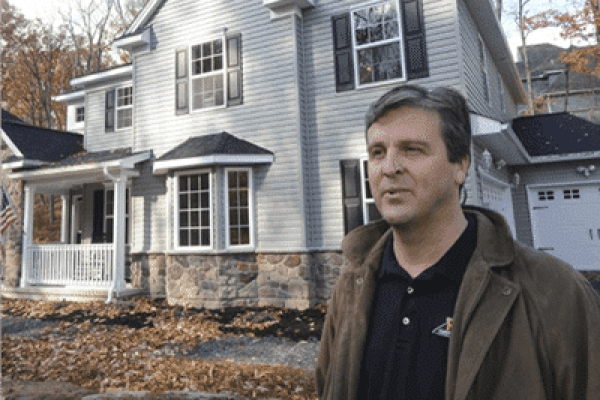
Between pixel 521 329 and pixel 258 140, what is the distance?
7.83 meters

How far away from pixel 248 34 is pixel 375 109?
8.45 meters

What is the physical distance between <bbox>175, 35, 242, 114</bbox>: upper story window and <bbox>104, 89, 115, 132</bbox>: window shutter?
311 centimetres

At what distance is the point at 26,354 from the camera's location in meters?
5.00

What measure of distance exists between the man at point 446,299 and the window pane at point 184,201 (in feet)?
25.8

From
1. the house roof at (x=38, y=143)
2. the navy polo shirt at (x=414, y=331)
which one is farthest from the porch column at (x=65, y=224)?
the navy polo shirt at (x=414, y=331)

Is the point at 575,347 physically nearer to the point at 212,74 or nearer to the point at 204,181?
the point at 204,181

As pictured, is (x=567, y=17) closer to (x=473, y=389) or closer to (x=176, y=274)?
(x=176, y=274)

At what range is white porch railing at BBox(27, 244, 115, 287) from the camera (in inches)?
362

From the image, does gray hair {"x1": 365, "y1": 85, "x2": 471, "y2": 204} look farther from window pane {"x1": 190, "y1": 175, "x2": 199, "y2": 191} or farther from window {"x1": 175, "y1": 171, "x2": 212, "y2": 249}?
window pane {"x1": 190, "y1": 175, "x2": 199, "y2": 191}

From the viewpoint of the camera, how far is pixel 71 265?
9.52 meters

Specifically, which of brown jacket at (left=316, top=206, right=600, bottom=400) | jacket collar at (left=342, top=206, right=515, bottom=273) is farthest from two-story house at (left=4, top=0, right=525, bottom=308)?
brown jacket at (left=316, top=206, right=600, bottom=400)

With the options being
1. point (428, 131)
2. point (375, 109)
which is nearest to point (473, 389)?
point (428, 131)

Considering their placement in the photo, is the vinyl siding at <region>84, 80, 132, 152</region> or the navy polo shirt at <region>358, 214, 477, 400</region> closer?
the navy polo shirt at <region>358, 214, 477, 400</region>

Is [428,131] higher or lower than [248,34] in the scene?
lower
